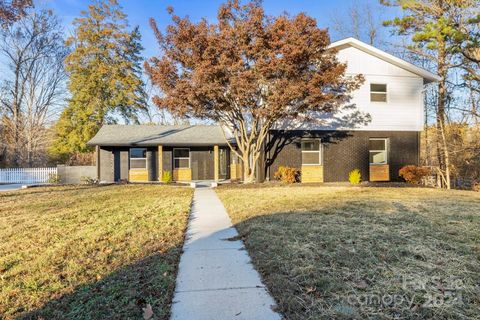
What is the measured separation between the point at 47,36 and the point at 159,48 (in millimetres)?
19001

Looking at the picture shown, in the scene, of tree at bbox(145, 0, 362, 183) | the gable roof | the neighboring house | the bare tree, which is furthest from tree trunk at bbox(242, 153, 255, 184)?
the bare tree

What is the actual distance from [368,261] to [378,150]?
13.3m

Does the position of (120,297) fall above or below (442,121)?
below

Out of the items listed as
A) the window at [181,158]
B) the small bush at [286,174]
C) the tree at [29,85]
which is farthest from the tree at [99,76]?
the small bush at [286,174]

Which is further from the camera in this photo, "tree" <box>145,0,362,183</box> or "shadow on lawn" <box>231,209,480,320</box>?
"tree" <box>145,0,362,183</box>

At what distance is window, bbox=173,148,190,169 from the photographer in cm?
1762

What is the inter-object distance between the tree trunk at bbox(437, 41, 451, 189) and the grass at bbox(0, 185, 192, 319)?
1489 centimetres

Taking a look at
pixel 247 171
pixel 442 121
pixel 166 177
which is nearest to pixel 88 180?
pixel 166 177

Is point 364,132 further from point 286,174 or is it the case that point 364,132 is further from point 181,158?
point 181,158

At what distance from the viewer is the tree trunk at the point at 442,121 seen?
1506 cm

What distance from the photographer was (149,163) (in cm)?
1727

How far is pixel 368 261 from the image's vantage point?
365 centimetres

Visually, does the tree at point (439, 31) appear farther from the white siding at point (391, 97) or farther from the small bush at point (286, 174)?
the small bush at point (286, 174)

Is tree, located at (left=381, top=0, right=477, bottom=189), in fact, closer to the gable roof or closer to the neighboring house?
the gable roof
